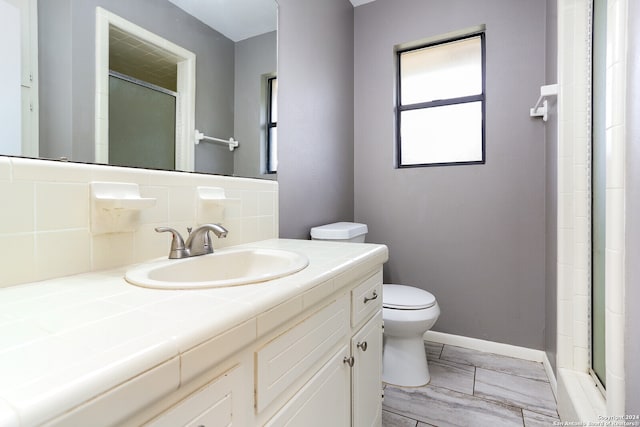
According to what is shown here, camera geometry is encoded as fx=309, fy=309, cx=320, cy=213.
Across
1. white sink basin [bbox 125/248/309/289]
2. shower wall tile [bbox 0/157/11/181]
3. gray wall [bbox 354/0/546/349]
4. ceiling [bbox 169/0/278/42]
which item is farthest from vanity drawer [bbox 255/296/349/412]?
gray wall [bbox 354/0/546/349]

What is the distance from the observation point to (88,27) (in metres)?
0.82

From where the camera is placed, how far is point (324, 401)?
784 millimetres

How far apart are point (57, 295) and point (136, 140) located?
0.51 meters

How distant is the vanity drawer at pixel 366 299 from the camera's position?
96 centimetres

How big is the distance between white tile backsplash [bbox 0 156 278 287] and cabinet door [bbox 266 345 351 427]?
59cm

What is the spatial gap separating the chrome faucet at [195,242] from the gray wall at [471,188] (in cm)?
153

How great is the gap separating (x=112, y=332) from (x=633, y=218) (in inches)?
42.1

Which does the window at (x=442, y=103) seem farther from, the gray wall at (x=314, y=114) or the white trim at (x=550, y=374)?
the white trim at (x=550, y=374)

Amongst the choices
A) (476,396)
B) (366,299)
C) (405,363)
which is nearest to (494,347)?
(476,396)

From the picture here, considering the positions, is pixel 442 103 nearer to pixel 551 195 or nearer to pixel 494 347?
pixel 551 195

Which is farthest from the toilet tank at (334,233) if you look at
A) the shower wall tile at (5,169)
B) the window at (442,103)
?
the shower wall tile at (5,169)

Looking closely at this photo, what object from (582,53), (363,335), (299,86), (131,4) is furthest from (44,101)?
(582,53)

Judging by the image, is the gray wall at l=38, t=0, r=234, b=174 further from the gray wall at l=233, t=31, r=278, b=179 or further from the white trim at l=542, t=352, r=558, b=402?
the white trim at l=542, t=352, r=558, b=402

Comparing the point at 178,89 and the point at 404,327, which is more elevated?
the point at 178,89
